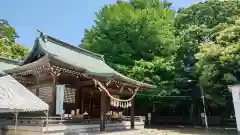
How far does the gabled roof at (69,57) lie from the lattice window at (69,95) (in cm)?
164

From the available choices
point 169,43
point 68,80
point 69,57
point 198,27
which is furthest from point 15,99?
point 198,27

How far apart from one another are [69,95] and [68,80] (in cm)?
94

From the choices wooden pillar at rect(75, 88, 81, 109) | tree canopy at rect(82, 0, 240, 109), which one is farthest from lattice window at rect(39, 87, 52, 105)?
tree canopy at rect(82, 0, 240, 109)

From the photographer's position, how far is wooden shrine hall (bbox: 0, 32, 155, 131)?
11.8 m

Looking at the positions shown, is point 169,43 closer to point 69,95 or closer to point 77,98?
point 77,98

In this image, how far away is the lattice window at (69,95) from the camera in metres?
13.6

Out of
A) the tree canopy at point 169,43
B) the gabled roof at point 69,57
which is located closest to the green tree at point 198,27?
the tree canopy at point 169,43

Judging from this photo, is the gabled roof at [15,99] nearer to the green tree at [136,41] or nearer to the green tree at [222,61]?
the green tree at [136,41]

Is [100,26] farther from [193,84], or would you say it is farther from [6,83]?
[6,83]

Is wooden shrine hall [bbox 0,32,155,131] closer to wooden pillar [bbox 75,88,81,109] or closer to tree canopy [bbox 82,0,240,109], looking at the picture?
wooden pillar [bbox 75,88,81,109]

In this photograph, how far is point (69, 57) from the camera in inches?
633

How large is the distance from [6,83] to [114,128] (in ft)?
25.9

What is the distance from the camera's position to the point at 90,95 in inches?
617

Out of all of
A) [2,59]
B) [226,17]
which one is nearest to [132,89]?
[2,59]
